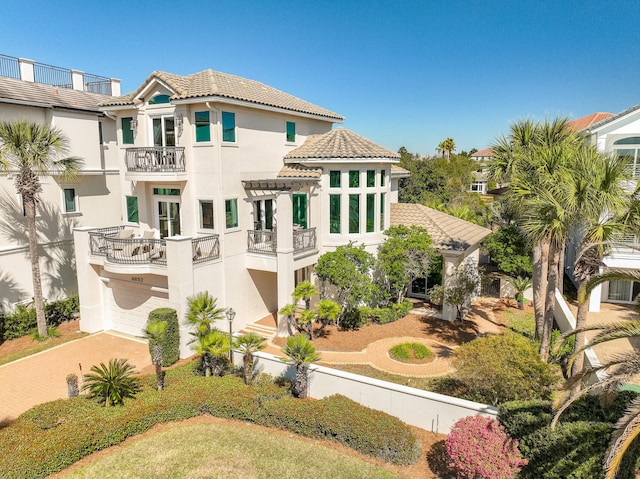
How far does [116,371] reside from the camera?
43.3ft

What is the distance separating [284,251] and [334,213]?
4411 mm

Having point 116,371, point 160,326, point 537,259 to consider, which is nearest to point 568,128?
point 537,259

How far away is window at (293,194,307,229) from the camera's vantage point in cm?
2222

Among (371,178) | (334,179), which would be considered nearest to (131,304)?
(334,179)

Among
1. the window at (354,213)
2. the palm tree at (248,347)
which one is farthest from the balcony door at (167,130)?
the palm tree at (248,347)

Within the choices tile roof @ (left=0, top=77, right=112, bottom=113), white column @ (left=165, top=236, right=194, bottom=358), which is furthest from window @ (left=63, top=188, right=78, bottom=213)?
white column @ (left=165, top=236, right=194, bottom=358)

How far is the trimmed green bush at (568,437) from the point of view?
28.9 ft

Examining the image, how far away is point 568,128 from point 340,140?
11.0m

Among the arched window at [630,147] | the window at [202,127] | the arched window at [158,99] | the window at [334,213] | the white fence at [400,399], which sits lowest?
the white fence at [400,399]

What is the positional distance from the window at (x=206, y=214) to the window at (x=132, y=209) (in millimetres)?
4678

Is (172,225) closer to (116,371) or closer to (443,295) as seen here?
(116,371)

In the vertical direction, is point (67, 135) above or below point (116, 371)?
above

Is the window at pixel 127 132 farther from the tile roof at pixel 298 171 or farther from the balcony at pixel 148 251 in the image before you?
the tile roof at pixel 298 171

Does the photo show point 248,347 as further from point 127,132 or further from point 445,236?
point 445,236
